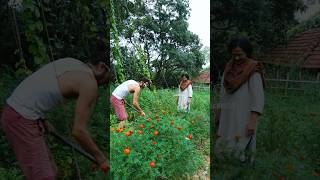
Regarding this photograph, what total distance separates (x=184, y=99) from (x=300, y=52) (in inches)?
32.6

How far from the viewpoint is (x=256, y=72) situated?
9.53ft

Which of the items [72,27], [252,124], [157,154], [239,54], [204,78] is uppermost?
[72,27]

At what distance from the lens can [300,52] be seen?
2.98m

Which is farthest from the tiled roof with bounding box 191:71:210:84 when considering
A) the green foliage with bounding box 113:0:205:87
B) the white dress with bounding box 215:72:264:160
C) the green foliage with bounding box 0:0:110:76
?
the green foliage with bounding box 0:0:110:76

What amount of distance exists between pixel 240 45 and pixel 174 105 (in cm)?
61

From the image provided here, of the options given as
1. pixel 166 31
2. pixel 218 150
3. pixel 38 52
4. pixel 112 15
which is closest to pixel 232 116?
pixel 218 150

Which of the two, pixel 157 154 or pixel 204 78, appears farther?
pixel 157 154

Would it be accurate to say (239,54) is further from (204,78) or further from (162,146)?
(162,146)

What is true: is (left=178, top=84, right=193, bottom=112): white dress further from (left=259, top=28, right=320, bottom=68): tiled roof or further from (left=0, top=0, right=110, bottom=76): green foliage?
(left=0, top=0, right=110, bottom=76): green foliage

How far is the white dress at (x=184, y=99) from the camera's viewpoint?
118 inches

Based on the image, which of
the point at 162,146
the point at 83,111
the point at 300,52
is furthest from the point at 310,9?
the point at 83,111

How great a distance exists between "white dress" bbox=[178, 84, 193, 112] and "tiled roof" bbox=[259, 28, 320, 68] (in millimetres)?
527

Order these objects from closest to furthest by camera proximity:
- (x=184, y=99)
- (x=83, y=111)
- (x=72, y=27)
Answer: (x=83, y=111) < (x=184, y=99) < (x=72, y=27)

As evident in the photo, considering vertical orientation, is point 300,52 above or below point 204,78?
above
